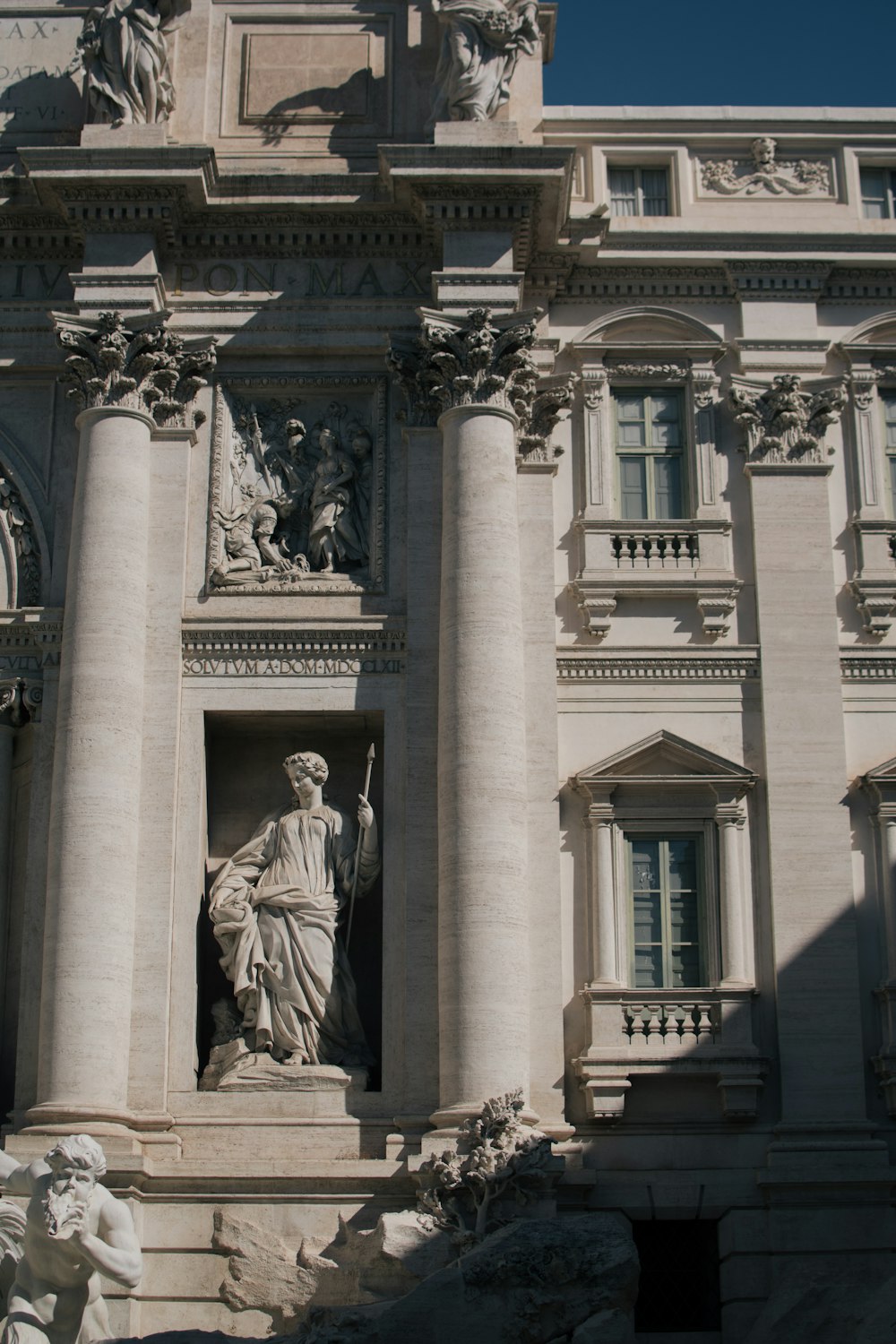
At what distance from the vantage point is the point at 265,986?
69.9 ft

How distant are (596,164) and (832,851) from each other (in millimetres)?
8466

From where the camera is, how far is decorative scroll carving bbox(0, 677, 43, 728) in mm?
22422

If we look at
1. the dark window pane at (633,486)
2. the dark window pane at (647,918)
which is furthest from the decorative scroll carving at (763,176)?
the dark window pane at (647,918)

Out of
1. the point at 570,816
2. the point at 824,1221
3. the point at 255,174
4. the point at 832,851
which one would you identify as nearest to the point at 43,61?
the point at 255,174

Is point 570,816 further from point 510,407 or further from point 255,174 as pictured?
point 255,174

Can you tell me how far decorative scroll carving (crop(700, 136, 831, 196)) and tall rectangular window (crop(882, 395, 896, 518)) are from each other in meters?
2.67

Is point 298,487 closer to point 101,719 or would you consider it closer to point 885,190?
point 101,719

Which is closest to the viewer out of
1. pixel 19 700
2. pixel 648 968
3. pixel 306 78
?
pixel 648 968

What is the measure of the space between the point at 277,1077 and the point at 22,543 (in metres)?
6.64

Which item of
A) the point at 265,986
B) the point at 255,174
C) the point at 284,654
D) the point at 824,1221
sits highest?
the point at 255,174

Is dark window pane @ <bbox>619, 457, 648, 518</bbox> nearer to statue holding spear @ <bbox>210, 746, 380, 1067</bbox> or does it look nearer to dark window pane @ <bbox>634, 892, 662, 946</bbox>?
statue holding spear @ <bbox>210, 746, 380, 1067</bbox>

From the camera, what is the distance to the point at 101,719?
21312mm

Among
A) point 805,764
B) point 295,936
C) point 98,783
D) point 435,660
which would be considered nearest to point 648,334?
point 435,660

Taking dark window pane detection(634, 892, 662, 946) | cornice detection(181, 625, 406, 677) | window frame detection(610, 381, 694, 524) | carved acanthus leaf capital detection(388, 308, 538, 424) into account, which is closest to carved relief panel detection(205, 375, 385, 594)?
cornice detection(181, 625, 406, 677)
